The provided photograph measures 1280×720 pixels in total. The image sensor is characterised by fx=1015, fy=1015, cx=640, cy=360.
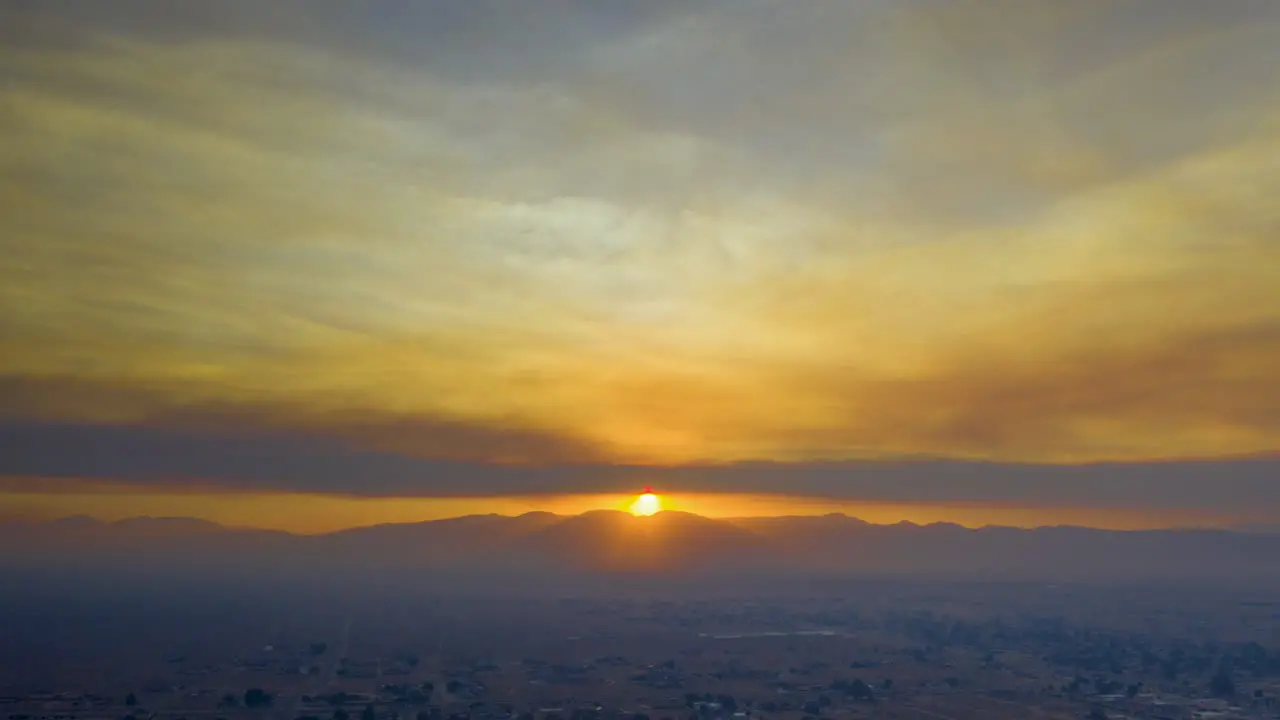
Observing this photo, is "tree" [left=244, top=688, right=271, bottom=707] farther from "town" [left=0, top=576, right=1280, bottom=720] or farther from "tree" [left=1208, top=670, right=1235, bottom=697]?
"tree" [left=1208, top=670, right=1235, bottom=697]

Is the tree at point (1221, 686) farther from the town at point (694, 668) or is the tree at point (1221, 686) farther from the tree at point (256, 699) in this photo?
the tree at point (256, 699)

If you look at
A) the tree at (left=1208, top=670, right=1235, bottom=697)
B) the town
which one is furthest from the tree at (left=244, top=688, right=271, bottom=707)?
the tree at (left=1208, top=670, right=1235, bottom=697)

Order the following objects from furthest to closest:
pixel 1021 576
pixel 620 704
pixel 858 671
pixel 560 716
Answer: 1. pixel 1021 576
2. pixel 858 671
3. pixel 620 704
4. pixel 560 716

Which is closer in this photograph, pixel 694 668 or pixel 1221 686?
pixel 1221 686

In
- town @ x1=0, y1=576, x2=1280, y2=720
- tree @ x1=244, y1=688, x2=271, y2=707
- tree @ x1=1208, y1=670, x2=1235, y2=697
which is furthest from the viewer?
tree @ x1=1208, y1=670, x2=1235, y2=697

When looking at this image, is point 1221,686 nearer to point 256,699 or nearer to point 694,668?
point 694,668

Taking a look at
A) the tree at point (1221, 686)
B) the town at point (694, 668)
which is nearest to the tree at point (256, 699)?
the town at point (694, 668)

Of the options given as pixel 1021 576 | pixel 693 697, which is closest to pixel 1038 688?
pixel 693 697

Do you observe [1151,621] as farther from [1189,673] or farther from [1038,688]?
[1038,688]

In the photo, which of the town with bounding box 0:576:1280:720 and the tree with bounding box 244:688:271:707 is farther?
the town with bounding box 0:576:1280:720

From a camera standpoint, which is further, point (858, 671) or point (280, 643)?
point (280, 643)

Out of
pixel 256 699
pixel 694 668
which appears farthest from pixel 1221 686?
pixel 256 699
